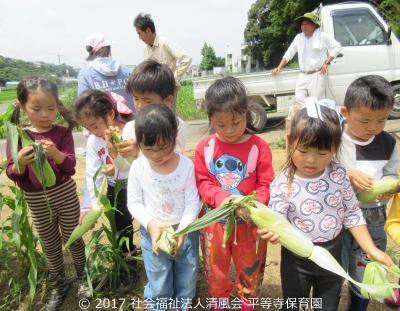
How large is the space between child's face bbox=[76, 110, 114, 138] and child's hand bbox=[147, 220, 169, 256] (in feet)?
2.47

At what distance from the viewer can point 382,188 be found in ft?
5.08

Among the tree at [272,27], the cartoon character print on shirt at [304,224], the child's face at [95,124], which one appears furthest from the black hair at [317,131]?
the tree at [272,27]

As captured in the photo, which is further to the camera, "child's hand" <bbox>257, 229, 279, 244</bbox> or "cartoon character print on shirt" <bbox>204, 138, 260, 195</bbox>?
"cartoon character print on shirt" <bbox>204, 138, 260, 195</bbox>

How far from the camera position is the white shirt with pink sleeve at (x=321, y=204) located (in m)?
1.55

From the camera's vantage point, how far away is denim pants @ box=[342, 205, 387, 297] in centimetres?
172

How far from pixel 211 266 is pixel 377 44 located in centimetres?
655

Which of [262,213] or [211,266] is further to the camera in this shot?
[211,266]

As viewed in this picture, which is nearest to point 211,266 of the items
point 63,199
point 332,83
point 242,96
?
point 242,96

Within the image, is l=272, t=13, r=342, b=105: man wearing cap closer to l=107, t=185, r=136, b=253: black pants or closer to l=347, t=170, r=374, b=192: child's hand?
l=347, t=170, r=374, b=192: child's hand

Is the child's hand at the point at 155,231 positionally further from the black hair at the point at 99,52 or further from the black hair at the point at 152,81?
the black hair at the point at 99,52

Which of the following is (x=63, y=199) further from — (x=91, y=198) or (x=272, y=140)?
(x=272, y=140)

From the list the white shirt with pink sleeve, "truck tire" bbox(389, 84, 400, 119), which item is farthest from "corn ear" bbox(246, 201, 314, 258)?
"truck tire" bbox(389, 84, 400, 119)

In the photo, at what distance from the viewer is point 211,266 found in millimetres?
1837

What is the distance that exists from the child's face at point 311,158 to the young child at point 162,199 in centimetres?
58
